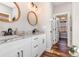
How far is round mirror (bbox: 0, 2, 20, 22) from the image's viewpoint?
2.30 m

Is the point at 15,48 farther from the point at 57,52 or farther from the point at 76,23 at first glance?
the point at 76,23

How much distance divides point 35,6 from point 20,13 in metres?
1.26

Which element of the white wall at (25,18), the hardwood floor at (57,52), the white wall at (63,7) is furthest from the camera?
the white wall at (63,7)

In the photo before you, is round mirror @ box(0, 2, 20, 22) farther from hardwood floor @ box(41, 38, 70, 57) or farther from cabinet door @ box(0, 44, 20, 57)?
hardwood floor @ box(41, 38, 70, 57)

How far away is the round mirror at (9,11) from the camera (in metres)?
2.30

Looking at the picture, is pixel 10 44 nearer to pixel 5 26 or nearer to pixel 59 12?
pixel 5 26

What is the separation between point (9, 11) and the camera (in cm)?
254

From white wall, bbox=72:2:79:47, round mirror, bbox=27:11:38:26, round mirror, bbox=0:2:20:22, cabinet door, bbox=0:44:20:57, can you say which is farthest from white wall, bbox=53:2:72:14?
cabinet door, bbox=0:44:20:57

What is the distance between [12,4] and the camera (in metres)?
2.61

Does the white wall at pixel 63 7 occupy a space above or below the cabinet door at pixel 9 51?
above

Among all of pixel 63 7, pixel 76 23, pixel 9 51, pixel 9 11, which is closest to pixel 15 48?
pixel 9 51

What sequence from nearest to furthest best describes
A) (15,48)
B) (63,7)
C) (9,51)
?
1. (9,51)
2. (15,48)
3. (63,7)

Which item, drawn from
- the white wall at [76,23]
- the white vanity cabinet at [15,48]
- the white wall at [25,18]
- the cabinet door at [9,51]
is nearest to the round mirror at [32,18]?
the white wall at [25,18]

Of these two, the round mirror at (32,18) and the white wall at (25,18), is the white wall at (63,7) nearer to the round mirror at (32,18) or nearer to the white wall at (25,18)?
the white wall at (25,18)
